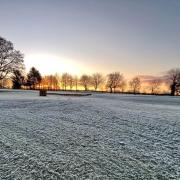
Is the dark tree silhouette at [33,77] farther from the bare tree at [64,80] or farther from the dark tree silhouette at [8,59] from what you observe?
the dark tree silhouette at [8,59]

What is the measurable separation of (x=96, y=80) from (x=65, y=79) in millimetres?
20580

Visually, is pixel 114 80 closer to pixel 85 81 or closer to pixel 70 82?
pixel 85 81

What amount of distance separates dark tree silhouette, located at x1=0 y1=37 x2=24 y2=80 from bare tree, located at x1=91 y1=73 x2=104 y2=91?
7228 centimetres

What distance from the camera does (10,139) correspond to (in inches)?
289

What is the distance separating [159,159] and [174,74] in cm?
8882

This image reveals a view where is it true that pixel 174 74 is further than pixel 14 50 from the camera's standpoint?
Yes

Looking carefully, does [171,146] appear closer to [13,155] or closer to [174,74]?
[13,155]

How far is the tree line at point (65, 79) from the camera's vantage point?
160ft

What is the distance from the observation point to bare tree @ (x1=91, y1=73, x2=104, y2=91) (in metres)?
119

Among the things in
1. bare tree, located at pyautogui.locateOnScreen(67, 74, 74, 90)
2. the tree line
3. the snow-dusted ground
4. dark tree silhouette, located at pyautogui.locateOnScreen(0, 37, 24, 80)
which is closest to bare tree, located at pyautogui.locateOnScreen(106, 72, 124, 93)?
the tree line

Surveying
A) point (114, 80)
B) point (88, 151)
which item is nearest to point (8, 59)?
point (88, 151)

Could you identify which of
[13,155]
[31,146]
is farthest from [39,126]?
[13,155]

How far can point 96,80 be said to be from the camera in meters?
119

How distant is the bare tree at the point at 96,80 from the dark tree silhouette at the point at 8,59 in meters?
72.3
